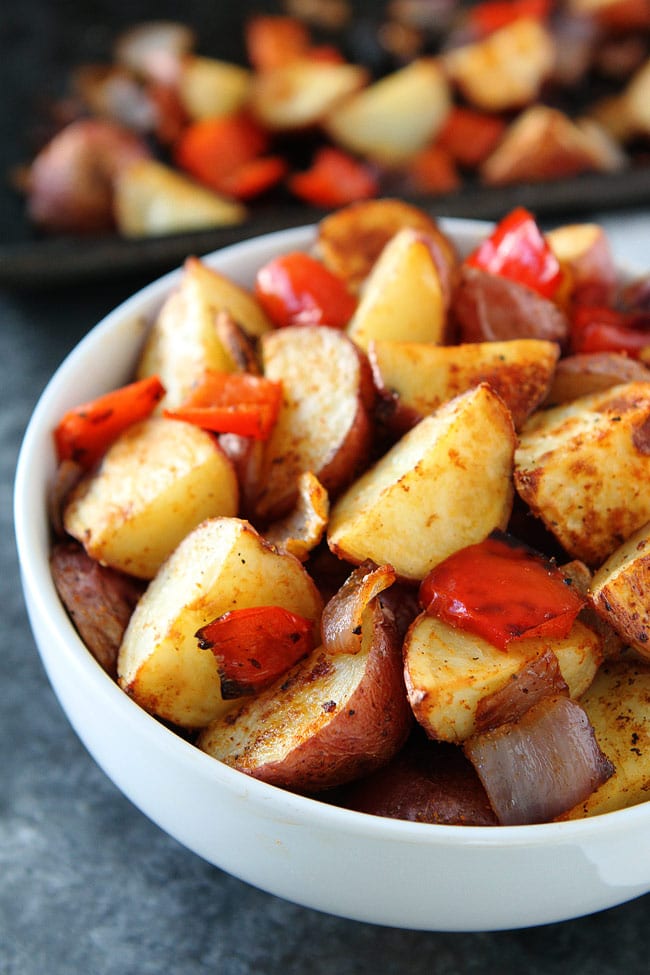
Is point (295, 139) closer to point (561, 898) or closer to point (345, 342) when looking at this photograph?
point (345, 342)

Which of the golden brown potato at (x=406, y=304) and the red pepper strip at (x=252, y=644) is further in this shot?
the golden brown potato at (x=406, y=304)

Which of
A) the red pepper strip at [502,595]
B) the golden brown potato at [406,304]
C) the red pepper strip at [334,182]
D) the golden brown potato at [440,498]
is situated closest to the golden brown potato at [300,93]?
the red pepper strip at [334,182]

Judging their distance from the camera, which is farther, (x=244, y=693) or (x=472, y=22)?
(x=472, y=22)

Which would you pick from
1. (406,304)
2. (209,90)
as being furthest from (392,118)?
(406,304)

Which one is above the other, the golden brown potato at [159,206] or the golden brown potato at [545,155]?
the golden brown potato at [159,206]

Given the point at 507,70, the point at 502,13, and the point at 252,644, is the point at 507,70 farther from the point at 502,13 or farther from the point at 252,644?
the point at 252,644

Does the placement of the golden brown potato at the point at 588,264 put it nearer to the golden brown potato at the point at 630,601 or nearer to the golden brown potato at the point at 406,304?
the golden brown potato at the point at 406,304

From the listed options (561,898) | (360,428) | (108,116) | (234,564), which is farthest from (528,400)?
(108,116)
